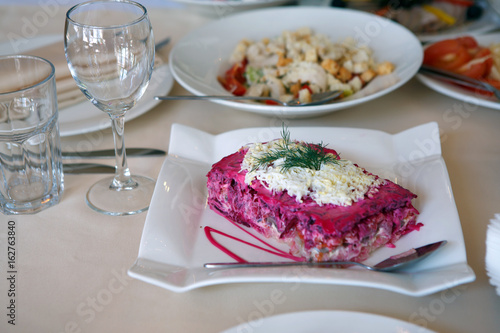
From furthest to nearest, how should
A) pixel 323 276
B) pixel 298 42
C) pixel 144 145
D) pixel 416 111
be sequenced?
1. pixel 298 42
2. pixel 416 111
3. pixel 144 145
4. pixel 323 276

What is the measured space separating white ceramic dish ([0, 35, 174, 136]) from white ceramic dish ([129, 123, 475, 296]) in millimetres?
268

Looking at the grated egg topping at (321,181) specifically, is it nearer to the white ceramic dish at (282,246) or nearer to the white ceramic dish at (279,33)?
the white ceramic dish at (282,246)

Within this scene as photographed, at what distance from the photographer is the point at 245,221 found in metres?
1.00

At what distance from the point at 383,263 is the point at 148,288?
43cm

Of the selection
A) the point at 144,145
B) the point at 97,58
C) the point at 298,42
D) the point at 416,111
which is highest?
the point at 97,58

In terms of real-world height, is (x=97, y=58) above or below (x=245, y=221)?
above

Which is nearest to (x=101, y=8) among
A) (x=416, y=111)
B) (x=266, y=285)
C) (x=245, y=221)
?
(x=245, y=221)

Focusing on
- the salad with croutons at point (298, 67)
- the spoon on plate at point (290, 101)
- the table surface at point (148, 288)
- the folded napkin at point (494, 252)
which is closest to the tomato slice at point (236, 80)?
the salad with croutons at point (298, 67)

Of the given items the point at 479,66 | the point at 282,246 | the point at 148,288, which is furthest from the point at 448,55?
the point at 148,288

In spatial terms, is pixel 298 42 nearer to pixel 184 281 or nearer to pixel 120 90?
pixel 120 90

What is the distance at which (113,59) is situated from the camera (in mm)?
949

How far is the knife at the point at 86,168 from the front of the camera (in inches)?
47.8

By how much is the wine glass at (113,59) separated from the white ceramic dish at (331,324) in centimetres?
46

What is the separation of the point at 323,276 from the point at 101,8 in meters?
0.74
